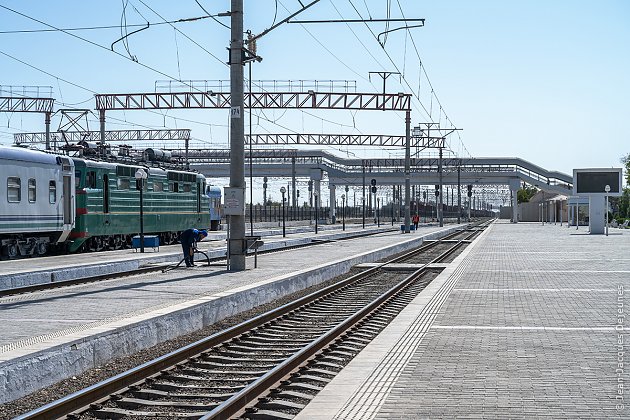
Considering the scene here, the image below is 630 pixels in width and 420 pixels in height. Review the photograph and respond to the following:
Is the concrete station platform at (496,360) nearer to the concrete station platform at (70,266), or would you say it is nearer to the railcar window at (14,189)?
the concrete station platform at (70,266)

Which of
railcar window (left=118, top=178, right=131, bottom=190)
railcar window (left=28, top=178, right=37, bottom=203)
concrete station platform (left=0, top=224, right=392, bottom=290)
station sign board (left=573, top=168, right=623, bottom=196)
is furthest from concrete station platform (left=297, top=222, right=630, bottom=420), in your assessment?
station sign board (left=573, top=168, right=623, bottom=196)

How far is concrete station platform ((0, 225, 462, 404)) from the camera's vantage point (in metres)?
10.1

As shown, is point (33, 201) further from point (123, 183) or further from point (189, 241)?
point (123, 183)

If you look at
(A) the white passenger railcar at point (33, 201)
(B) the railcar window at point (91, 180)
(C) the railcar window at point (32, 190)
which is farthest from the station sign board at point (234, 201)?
(B) the railcar window at point (91, 180)

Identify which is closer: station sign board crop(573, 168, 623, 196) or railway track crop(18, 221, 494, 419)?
railway track crop(18, 221, 494, 419)

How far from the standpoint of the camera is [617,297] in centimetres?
1755

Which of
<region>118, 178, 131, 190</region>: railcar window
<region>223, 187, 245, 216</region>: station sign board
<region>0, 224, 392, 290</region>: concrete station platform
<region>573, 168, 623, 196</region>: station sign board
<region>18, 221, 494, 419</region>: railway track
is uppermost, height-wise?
<region>573, 168, 623, 196</region>: station sign board

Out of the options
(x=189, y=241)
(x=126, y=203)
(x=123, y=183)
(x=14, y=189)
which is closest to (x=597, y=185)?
(x=126, y=203)

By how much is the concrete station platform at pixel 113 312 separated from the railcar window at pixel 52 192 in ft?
8.09

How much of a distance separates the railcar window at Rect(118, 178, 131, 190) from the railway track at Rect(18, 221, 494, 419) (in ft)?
59.9

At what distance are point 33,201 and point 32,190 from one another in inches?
13.7

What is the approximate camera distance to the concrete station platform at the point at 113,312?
400 inches

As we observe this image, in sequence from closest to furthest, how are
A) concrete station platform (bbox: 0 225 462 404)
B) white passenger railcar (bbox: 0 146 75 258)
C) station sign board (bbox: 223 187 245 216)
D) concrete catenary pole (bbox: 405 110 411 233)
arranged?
1. concrete station platform (bbox: 0 225 462 404)
2. station sign board (bbox: 223 187 245 216)
3. white passenger railcar (bbox: 0 146 75 258)
4. concrete catenary pole (bbox: 405 110 411 233)

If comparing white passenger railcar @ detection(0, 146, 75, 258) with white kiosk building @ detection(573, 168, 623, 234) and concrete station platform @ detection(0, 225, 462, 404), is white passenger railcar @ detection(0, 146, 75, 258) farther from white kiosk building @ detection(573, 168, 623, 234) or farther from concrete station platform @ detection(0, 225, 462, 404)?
white kiosk building @ detection(573, 168, 623, 234)
